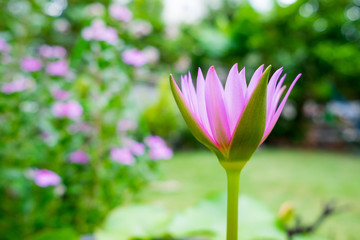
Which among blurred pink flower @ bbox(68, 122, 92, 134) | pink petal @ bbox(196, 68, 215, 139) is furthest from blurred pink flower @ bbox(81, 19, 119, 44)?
pink petal @ bbox(196, 68, 215, 139)

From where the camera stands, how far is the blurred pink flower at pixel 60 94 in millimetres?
1280

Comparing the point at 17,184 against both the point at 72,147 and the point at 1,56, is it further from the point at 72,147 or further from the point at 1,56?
the point at 1,56

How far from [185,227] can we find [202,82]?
1.44 ft

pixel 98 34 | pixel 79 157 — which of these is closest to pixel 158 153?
pixel 79 157

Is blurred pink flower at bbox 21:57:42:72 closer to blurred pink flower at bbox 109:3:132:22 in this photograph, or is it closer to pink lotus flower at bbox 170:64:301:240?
blurred pink flower at bbox 109:3:132:22

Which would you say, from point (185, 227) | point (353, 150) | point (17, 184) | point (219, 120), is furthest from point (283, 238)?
point (353, 150)

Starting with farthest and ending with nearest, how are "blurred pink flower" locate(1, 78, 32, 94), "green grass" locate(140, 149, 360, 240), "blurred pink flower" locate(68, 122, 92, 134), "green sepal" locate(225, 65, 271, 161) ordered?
"green grass" locate(140, 149, 360, 240), "blurred pink flower" locate(68, 122, 92, 134), "blurred pink flower" locate(1, 78, 32, 94), "green sepal" locate(225, 65, 271, 161)

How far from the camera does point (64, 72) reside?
1.34 metres

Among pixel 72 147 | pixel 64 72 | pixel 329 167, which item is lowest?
pixel 72 147

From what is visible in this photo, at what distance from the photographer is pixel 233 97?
9.4 inches

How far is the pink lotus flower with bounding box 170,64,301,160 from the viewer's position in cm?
23

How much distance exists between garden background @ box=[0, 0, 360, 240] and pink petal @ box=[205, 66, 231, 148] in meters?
0.37

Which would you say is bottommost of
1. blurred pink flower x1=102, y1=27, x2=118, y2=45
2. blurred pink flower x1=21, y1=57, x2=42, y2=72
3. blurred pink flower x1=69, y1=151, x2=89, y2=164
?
blurred pink flower x1=69, y1=151, x2=89, y2=164

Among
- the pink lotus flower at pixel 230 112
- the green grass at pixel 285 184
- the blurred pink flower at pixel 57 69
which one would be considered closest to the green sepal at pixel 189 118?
the pink lotus flower at pixel 230 112
